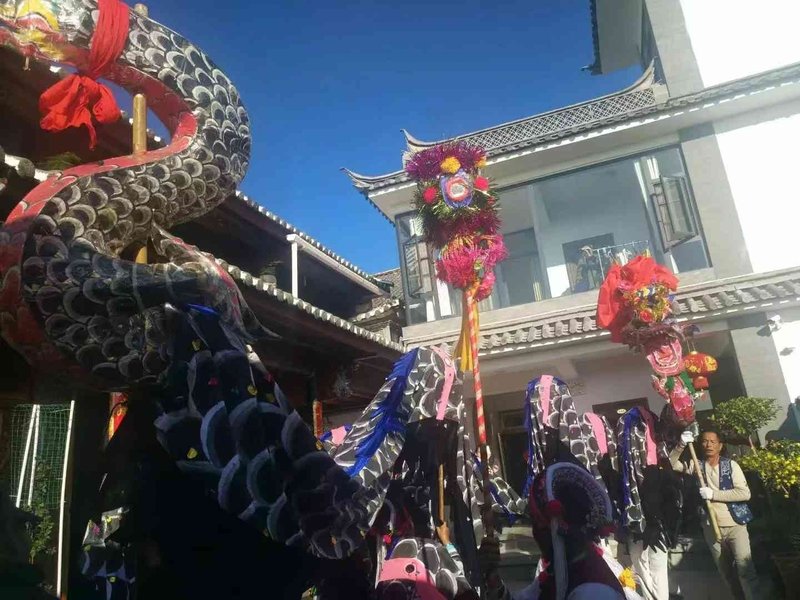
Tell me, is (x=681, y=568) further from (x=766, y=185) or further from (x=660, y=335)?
(x=766, y=185)

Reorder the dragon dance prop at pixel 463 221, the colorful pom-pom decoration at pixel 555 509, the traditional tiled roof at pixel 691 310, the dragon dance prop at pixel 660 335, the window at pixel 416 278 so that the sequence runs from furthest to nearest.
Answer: the window at pixel 416 278
the traditional tiled roof at pixel 691 310
the dragon dance prop at pixel 660 335
the dragon dance prop at pixel 463 221
the colorful pom-pom decoration at pixel 555 509

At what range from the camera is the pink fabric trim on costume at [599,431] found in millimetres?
5479

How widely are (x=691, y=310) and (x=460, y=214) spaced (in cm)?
691

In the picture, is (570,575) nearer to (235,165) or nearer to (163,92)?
(235,165)

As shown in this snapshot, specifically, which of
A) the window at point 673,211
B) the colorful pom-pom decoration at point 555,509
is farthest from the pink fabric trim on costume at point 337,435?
the window at point 673,211

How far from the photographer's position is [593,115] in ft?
37.4

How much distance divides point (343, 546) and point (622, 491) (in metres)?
4.62

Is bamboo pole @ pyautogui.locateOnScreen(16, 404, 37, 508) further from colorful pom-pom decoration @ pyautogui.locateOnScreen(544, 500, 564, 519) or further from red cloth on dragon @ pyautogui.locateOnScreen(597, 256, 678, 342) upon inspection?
red cloth on dragon @ pyautogui.locateOnScreen(597, 256, 678, 342)

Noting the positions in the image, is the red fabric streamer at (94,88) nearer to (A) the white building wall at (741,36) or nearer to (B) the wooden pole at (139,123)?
(B) the wooden pole at (139,123)

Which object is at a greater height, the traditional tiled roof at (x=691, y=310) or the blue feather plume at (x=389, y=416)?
the traditional tiled roof at (x=691, y=310)

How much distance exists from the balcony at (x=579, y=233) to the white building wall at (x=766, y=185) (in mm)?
823

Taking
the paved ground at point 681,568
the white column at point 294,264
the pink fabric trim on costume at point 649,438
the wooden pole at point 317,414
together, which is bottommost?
the paved ground at point 681,568

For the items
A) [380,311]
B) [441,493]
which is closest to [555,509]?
[441,493]

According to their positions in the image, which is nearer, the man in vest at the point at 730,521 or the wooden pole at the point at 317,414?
the man in vest at the point at 730,521
